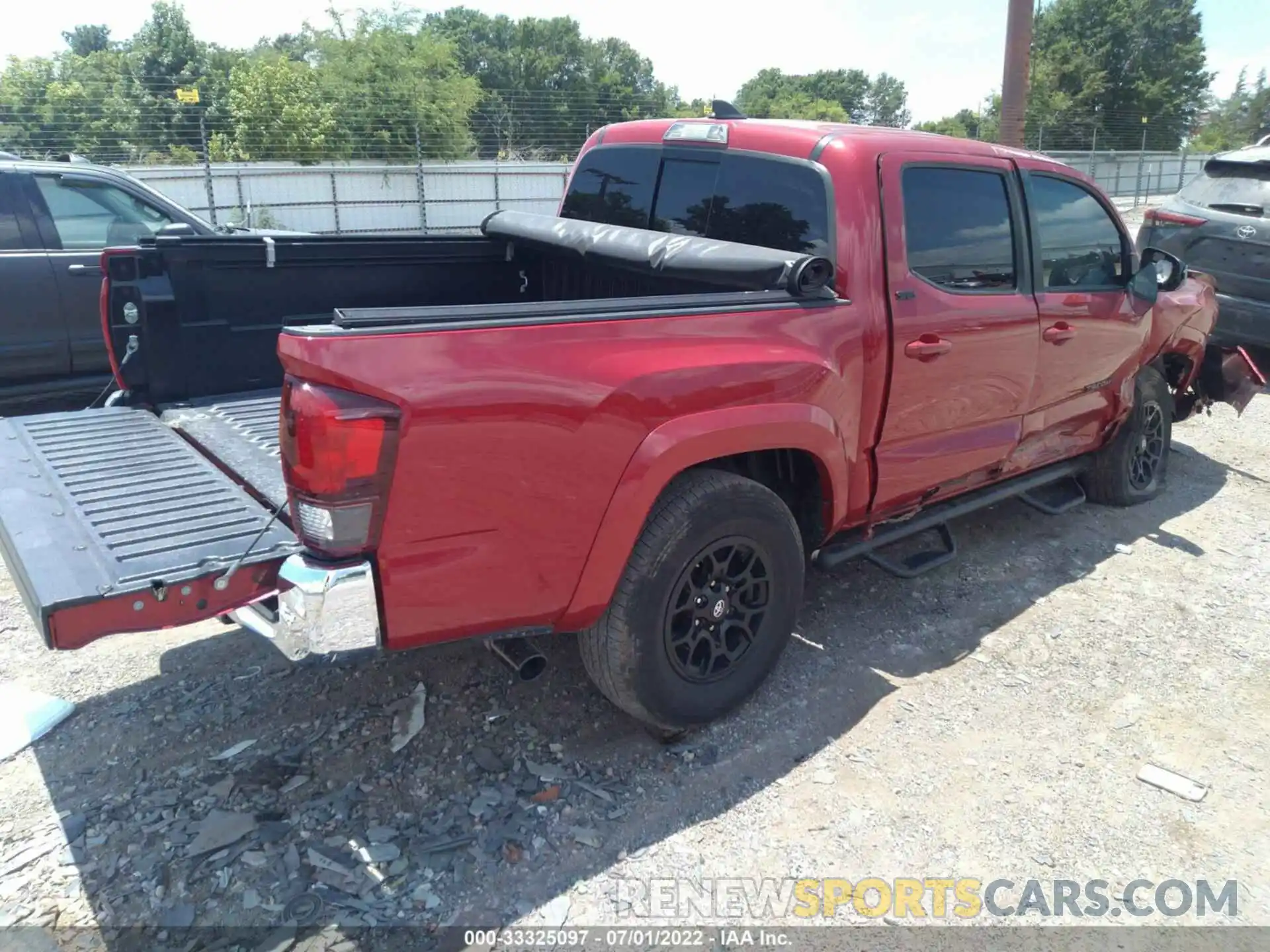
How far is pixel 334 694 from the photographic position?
3.59 meters

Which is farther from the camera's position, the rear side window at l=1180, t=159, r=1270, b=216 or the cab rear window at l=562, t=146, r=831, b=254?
the rear side window at l=1180, t=159, r=1270, b=216

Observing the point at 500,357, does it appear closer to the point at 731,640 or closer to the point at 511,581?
the point at 511,581

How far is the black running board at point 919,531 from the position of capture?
154 inches

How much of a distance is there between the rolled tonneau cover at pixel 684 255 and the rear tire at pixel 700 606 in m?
0.73

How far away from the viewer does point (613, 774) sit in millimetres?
3211

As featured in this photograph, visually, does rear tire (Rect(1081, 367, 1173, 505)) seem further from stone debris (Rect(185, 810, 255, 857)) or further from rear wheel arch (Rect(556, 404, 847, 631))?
stone debris (Rect(185, 810, 255, 857))

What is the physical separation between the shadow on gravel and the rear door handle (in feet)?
4.19

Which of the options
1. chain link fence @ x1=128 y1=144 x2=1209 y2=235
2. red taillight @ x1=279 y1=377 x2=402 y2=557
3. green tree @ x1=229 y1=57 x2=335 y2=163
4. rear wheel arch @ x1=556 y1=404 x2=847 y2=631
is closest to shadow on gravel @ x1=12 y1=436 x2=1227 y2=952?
rear wheel arch @ x1=556 y1=404 x2=847 y2=631

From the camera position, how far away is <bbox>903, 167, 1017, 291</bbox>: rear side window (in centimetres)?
373

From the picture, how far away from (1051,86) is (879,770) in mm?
61159

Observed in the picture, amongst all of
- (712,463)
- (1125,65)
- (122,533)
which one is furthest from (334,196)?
(1125,65)

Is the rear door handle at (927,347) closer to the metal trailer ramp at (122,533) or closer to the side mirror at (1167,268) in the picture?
the side mirror at (1167,268)

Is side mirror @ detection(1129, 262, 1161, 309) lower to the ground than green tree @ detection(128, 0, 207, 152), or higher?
lower

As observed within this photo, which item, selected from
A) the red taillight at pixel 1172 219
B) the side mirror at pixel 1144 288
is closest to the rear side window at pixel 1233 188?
the red taillight at pixel 1172 219
